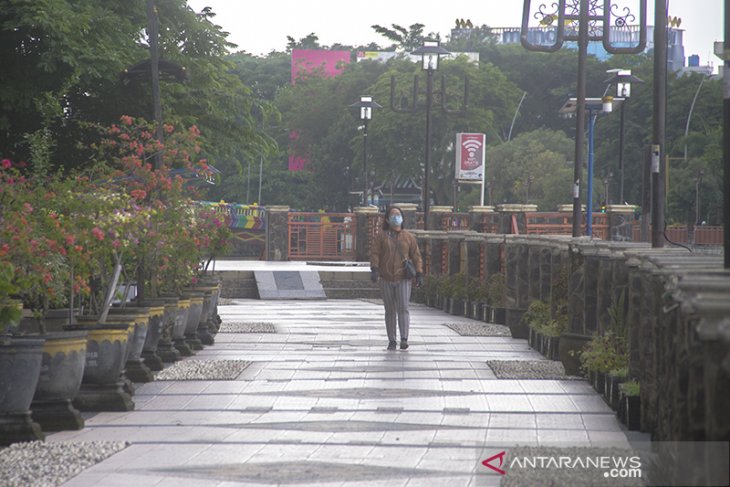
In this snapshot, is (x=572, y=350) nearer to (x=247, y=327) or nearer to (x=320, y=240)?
(x=247, y=327)

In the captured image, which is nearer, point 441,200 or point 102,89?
point 102,89

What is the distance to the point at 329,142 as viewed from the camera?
83938 millimetres

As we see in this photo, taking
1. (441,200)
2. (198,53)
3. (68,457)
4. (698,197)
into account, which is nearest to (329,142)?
(441,200)

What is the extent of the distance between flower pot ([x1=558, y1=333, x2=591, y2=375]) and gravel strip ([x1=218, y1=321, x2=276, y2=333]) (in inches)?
322

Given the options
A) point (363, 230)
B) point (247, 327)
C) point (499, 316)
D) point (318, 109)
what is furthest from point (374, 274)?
point (318, 109)

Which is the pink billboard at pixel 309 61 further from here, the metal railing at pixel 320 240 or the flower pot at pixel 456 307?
the flower pot at pixel 456 307

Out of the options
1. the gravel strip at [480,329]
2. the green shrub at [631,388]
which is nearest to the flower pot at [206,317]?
the gravel strip at [480,329]

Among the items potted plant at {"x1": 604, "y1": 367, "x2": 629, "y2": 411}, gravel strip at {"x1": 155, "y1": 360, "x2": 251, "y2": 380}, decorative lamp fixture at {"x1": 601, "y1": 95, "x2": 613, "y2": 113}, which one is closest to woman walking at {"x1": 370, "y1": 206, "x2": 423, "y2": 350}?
gravel strip at {"x1": 155, "y1": 360, "x2": 251, "y2": 380}

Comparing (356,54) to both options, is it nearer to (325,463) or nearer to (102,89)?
(102,89)

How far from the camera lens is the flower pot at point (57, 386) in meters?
12.0

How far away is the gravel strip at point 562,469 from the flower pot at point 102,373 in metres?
4.09

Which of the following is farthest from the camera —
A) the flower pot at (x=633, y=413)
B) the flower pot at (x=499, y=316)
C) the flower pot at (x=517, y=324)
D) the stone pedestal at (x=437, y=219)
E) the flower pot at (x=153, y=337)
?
the stone pedestal at (x=437, y=219)

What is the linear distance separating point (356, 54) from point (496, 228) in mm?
76320

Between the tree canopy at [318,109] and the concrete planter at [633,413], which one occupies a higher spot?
the tree canopy at [318,109]
